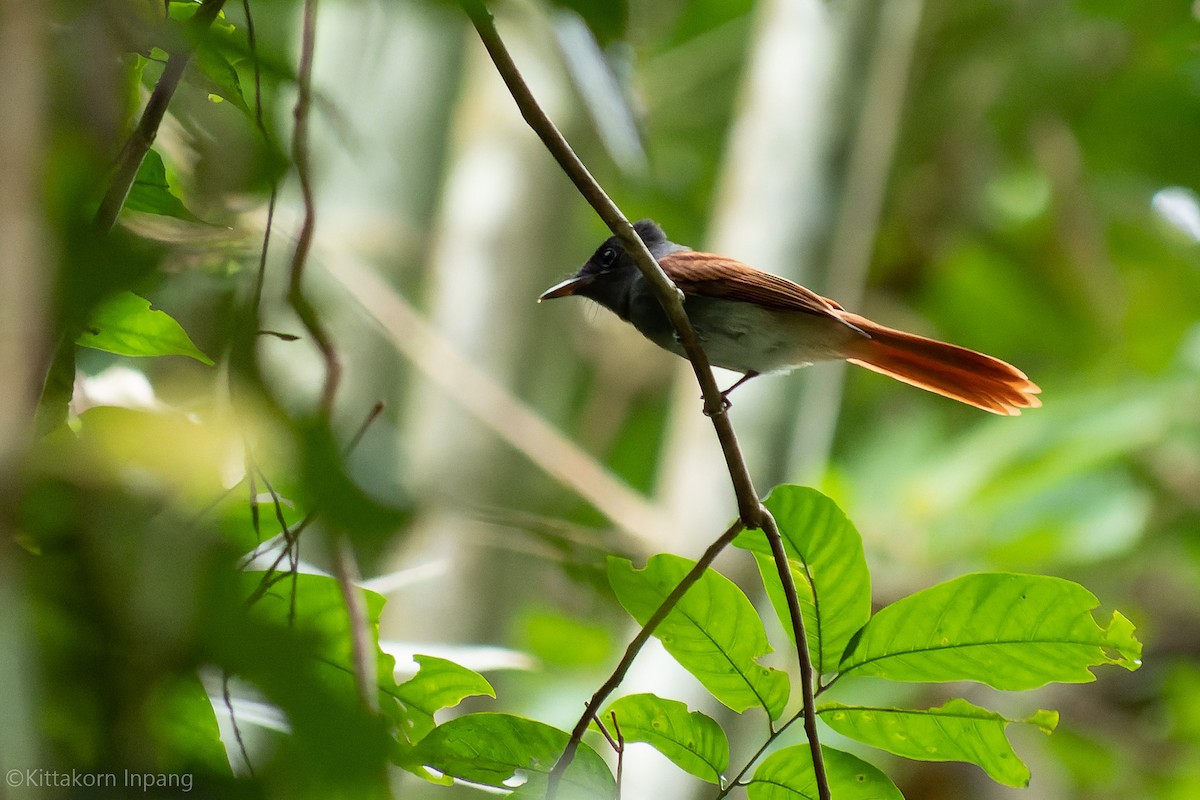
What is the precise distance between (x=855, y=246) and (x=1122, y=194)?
10.8 ft

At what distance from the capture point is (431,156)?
4.76 meters

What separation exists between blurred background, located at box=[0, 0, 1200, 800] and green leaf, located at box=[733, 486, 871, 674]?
0.83 feet

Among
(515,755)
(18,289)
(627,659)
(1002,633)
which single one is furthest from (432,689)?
(18,289)

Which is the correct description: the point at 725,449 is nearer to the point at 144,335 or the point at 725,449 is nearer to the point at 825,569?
the point at 825,569

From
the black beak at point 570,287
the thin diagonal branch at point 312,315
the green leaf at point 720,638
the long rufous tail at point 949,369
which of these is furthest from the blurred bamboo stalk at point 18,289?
the black beak at point 570,287

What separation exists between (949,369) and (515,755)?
1.33 meters

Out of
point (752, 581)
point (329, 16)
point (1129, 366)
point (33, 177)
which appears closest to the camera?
point (33, 177)

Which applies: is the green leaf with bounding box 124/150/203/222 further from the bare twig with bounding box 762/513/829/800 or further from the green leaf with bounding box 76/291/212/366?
the bare twig with bounding box 762/513/829/800

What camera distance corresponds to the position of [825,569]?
127cm

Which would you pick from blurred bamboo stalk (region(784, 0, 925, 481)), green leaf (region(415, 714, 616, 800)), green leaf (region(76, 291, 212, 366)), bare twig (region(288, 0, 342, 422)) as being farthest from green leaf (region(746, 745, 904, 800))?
blurred bamboo stalk (region(784, 0, 925, 481))

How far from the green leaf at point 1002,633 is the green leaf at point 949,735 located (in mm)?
43

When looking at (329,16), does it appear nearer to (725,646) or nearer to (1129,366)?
(725,646)

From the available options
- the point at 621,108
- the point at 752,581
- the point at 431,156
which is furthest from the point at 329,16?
the point at 621,108

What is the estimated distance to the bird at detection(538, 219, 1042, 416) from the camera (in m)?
2.21
